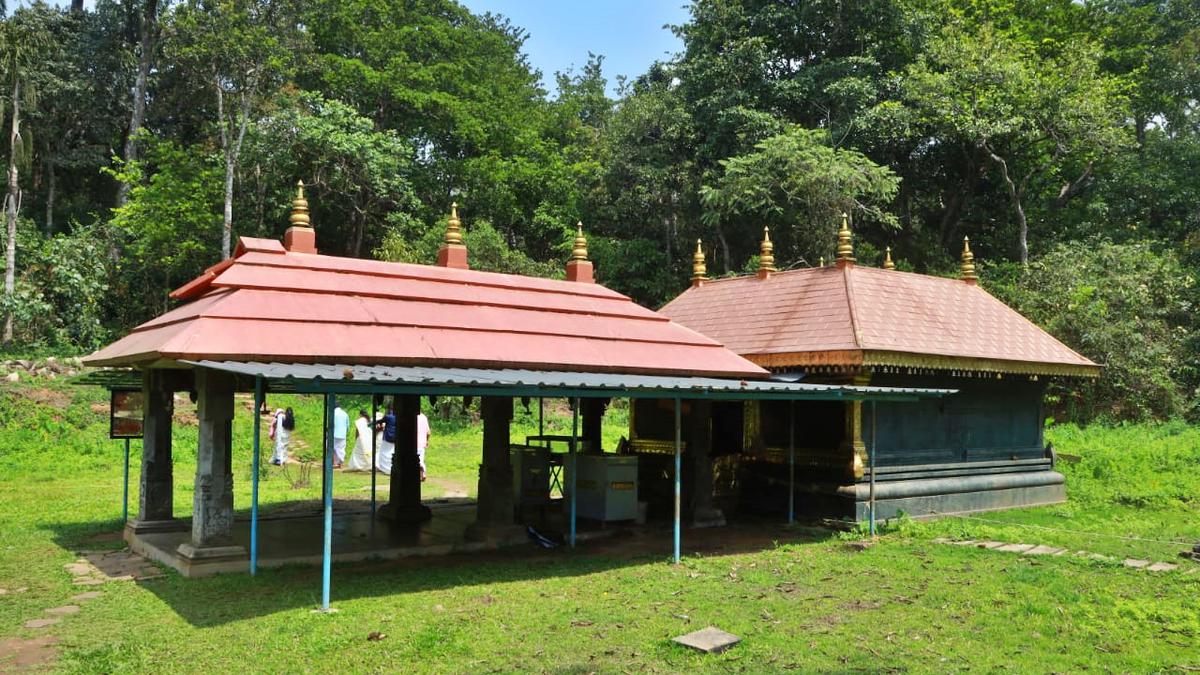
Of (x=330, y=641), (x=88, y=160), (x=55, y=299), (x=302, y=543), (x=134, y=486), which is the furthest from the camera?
(x=88, y=160)

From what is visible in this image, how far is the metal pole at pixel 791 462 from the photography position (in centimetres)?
1374

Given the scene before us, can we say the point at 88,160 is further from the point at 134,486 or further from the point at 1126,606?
the point at 1126,606

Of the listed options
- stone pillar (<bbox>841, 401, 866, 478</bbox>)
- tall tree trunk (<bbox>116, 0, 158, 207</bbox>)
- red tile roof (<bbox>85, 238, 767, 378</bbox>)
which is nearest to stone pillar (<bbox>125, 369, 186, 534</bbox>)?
red tile roof (<bbox>85, 238, 767, 378</bbox>)

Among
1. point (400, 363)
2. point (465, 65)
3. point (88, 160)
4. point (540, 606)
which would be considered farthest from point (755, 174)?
point (88, 160)

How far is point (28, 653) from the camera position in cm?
662

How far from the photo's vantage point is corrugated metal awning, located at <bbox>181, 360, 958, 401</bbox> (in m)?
7.84

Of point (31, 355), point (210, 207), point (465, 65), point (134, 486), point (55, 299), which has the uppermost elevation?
point (465, 65)

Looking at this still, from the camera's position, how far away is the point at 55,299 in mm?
31172

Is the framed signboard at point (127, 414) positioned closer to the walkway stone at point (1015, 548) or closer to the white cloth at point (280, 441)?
the white cloth at point (280, 441)

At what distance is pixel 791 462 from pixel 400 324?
641cm

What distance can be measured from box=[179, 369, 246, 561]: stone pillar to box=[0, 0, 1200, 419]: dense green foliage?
20.6m

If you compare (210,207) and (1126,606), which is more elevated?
(210,207)

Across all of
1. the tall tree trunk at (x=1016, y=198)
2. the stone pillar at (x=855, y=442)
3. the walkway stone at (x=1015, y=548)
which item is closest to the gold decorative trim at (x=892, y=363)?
the stone pillar at (x=855, y=442)

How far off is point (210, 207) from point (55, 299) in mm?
6024
